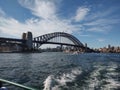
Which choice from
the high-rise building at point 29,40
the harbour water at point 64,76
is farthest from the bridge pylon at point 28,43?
the harbour water at point 64,76

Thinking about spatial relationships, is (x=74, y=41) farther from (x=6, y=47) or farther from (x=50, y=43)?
(x=6, y=47)

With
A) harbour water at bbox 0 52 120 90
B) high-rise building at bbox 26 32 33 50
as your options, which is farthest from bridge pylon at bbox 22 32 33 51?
harbour water at bbox 0 52 120 90

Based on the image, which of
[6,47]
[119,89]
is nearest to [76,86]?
[119,89]

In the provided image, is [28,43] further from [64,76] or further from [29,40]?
[64,76]

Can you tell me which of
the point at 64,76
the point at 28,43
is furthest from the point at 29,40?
the point at 64,76

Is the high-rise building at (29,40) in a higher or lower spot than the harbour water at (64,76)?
higher

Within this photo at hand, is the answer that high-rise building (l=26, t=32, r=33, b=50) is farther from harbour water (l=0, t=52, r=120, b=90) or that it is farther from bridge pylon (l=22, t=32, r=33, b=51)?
harbour water (l=0, t=52, r=120, b=90)

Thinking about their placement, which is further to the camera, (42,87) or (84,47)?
(84,47)

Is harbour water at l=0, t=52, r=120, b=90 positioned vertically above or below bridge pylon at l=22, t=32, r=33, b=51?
below

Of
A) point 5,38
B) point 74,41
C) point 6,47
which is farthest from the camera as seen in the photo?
point 74,41

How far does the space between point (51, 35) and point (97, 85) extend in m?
124

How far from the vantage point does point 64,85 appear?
1275 centimetres

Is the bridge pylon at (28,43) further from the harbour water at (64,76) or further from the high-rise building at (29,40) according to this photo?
the harbour water at (64,76)

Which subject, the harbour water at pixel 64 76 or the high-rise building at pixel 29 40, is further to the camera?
the high-rise building at pixel 29 40
